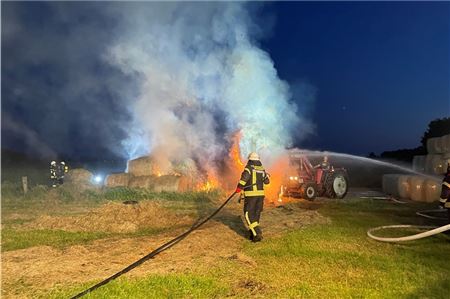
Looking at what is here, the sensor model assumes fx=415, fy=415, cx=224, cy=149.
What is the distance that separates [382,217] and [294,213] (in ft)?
9.15

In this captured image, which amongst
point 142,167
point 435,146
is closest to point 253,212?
point 142,167

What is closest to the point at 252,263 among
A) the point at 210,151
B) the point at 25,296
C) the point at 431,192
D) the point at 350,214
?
the point at 25,296

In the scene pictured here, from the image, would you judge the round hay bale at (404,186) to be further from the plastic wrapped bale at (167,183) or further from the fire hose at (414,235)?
the plastic wrapped bale at (167,183)

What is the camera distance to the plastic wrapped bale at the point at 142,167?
2070 cm

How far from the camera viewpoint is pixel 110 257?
8109mm

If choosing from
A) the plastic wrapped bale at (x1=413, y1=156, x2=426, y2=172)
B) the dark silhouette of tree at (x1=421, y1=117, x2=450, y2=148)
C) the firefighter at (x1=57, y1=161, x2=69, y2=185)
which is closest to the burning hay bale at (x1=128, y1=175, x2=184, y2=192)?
the firefighter at (x1=57, y1=161, x2=69, y2=185)

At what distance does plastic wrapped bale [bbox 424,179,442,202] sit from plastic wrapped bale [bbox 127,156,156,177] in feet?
40.4

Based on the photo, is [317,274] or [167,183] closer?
[317,274]

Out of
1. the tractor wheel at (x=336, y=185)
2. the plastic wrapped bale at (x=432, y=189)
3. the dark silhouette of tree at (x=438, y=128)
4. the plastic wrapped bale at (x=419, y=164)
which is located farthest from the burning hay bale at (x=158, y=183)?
the dark silhouette of tree at (x=438, y=128)

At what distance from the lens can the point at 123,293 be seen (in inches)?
242

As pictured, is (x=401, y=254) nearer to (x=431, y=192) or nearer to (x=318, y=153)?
(x=431, y=192)

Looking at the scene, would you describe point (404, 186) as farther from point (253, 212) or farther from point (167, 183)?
point (253, 212)

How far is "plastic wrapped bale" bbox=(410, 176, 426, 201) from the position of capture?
16888mm

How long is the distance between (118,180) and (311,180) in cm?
953
